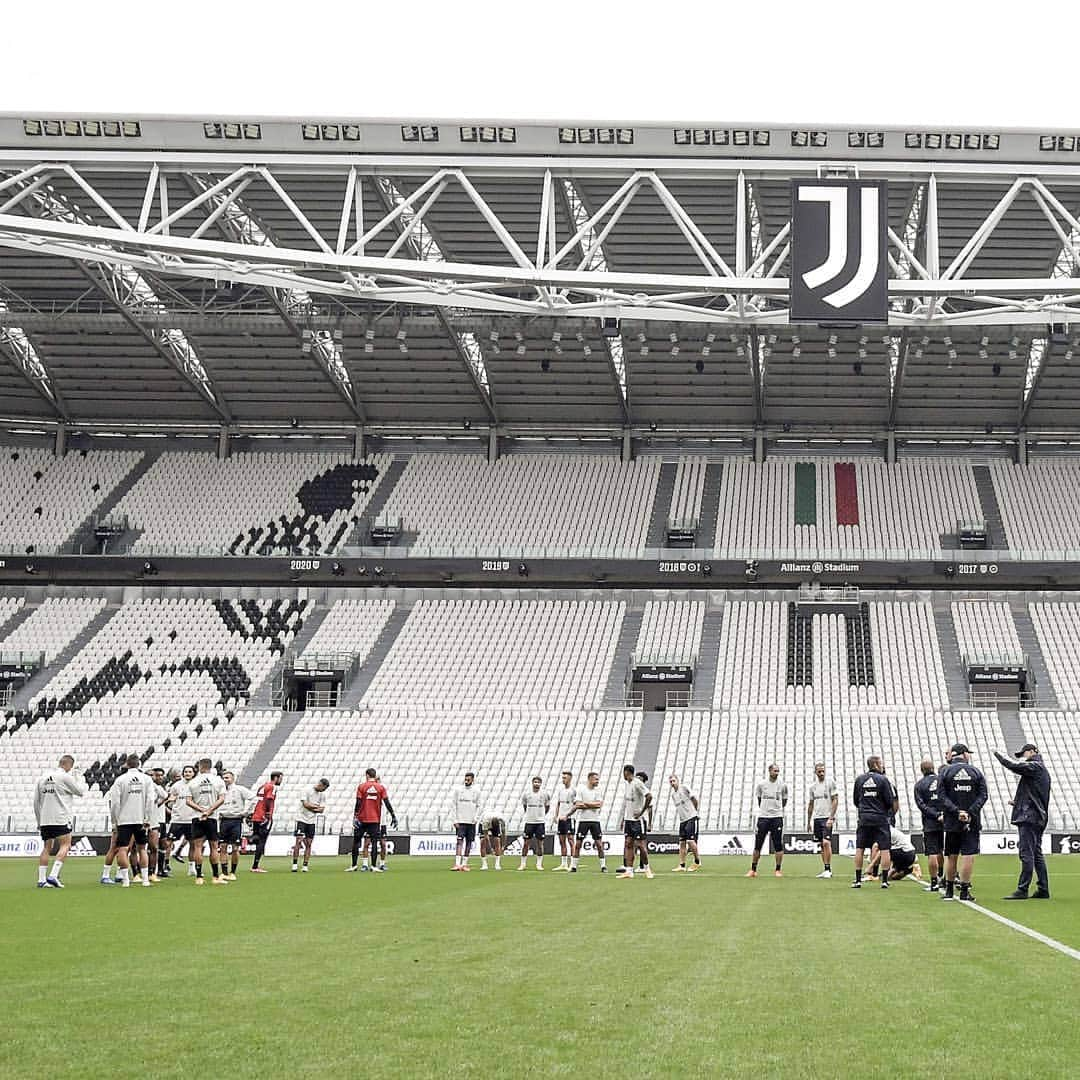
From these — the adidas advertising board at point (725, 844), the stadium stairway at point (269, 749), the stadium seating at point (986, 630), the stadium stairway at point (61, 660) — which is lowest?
the adidas advertising board at point (725, 844)

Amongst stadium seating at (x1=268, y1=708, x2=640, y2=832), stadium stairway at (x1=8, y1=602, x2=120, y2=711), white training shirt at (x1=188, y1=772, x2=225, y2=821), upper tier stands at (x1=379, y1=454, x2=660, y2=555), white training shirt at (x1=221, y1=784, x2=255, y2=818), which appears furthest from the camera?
upper tier stands at (x1=379, y1=454, x2=660, y2=555)

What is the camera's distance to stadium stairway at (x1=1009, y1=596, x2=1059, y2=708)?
3953 centimetres

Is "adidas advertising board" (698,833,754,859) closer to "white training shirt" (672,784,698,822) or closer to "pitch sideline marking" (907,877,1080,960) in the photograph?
"white training shirt" (672,784,698,822)

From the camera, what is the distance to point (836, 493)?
47875mm

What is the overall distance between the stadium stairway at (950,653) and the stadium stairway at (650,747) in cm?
832

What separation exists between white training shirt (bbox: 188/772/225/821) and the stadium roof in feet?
37.7

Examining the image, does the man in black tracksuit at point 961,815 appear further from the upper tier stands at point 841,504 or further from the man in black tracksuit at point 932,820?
the upper tier stands at point 841,504

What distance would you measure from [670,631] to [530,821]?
21002mm

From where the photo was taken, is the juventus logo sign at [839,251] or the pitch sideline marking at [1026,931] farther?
the juventus logo sign at [839,251]

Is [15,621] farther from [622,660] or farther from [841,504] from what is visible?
[841,504]

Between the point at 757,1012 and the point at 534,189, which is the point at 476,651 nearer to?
the point at 534,189

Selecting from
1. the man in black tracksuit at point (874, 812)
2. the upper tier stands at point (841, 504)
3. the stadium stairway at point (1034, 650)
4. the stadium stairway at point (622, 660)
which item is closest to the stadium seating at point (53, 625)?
the stadium stairway at point (622, 660)

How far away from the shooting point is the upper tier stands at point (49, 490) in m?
48.0

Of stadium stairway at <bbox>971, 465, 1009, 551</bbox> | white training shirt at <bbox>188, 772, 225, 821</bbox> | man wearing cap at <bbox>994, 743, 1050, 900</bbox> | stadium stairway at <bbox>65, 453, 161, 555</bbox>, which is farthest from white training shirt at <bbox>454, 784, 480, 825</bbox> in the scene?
stadium stairway at <bbox>65, 453, 161, 555</bbox>
